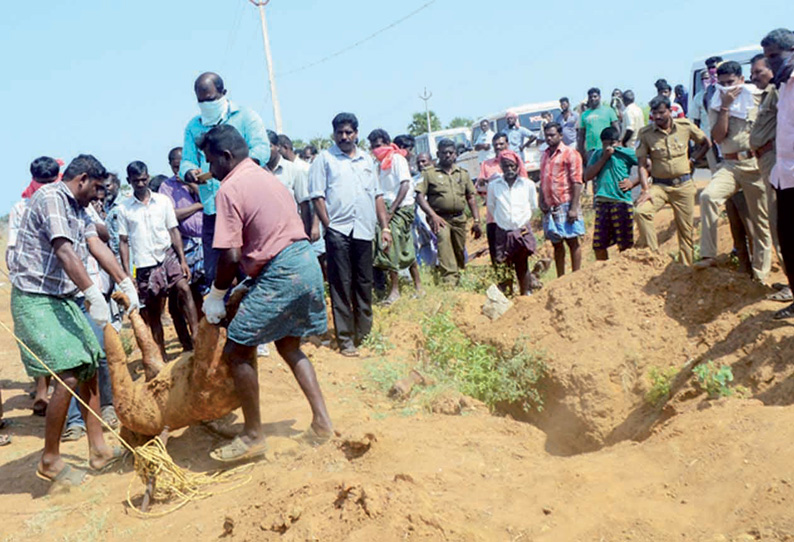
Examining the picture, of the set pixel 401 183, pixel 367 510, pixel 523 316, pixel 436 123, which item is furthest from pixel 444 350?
pixel 436 123

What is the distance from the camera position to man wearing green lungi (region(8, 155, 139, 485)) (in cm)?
433

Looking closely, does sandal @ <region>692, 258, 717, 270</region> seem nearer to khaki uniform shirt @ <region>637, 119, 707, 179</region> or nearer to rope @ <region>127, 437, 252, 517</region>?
khaki uniform shirt @ <region>637, 119, 707, 179</region>

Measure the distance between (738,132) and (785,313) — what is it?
188 cm

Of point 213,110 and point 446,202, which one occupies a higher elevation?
point 213,110

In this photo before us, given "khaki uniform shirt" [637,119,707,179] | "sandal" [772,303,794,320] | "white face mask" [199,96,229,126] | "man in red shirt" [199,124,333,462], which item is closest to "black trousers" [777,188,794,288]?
"sandal" [772,303,794,320]

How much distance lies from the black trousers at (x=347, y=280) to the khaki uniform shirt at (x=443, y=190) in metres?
2.05

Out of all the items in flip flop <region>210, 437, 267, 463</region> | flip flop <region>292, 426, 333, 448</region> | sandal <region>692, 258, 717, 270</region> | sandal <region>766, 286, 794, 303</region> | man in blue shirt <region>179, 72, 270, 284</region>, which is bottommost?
flip flop <region>292, 426, 333, 448</region>

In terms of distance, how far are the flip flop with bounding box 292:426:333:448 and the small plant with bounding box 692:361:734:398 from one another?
2.26 meters

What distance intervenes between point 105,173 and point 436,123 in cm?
4213

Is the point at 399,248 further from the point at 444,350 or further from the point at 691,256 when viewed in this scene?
the point at 691,256

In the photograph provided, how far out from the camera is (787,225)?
449cm

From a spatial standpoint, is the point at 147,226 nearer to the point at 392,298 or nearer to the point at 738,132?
the point at 392,298

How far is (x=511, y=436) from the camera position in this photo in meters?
4.89

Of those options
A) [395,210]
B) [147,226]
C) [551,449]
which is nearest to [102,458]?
[147,226]
